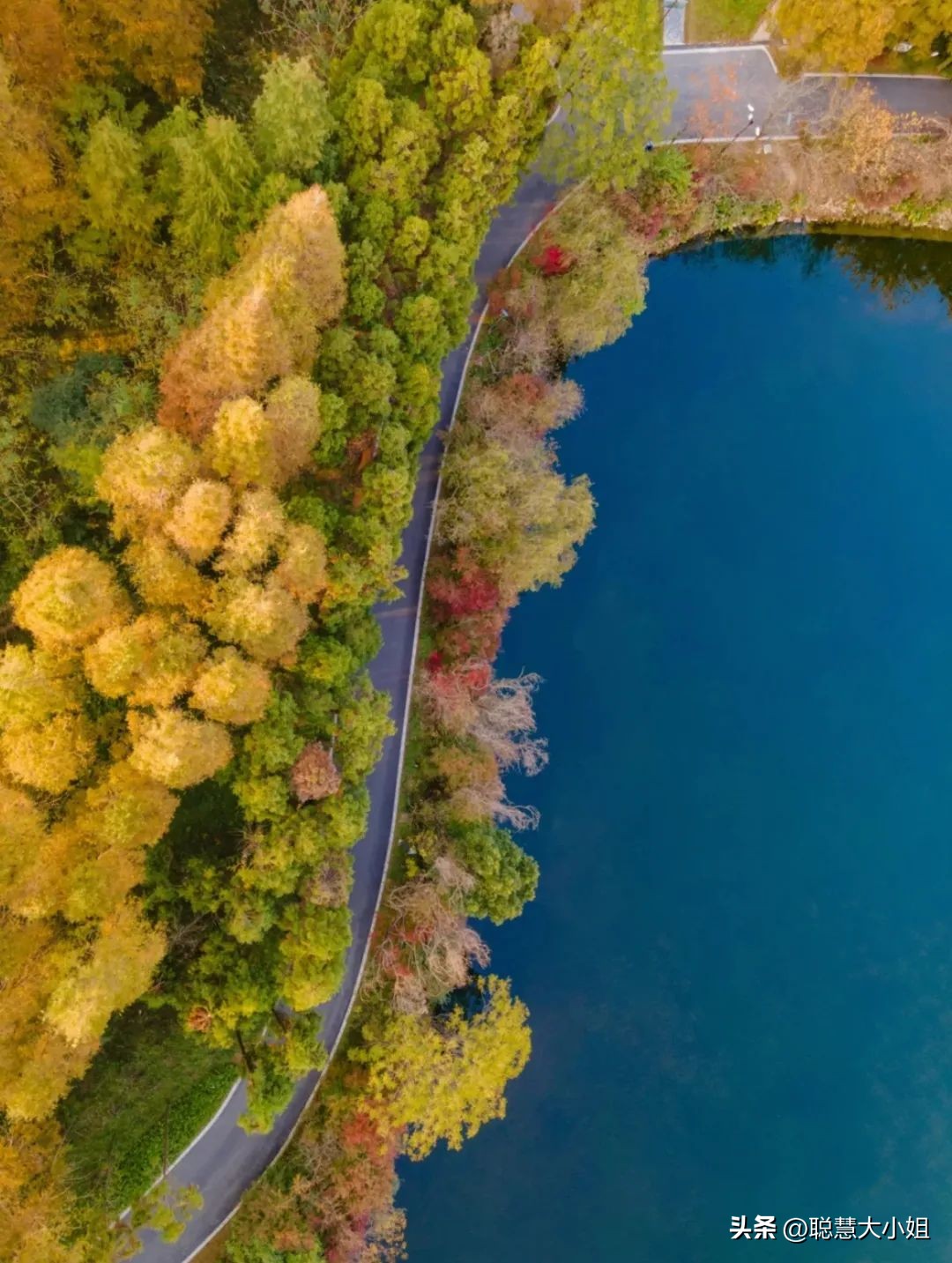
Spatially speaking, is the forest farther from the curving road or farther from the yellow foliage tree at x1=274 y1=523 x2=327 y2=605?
the curving road

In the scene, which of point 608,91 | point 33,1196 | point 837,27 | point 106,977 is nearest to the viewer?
point 106,977

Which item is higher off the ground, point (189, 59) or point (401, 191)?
point (189, 59)

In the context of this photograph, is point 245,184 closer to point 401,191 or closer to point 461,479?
point 401,191

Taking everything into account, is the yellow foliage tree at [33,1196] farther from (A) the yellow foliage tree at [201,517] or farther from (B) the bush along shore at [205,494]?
(A) the yellow foliage tree at [201,517]

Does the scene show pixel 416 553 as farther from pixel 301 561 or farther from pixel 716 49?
pixel 716 49

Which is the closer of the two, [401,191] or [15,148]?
[15,148]

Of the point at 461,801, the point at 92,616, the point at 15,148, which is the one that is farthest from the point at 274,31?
A: the point at 461,801

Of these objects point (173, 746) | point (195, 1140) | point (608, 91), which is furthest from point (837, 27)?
point (195, 1140)

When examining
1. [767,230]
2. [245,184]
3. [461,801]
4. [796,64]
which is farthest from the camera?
[767,230]
